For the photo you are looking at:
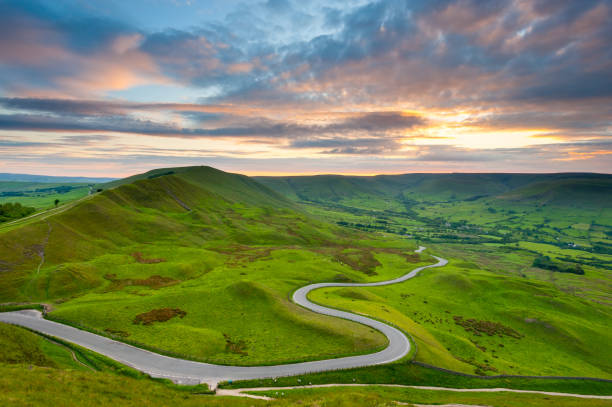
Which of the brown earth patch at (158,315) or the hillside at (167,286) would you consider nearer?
the hillside at (167,286)

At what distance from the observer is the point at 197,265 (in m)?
122

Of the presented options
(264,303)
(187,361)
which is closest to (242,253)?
(264,303)

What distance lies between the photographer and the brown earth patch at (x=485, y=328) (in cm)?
9181

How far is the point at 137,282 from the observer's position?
321ft

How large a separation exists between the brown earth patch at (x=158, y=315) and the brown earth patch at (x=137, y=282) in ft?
89.2

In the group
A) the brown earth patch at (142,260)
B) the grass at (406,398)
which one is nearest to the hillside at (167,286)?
the brown earth patch at (142,260)

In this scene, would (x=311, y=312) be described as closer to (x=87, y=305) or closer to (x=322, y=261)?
(x=87, y=305)

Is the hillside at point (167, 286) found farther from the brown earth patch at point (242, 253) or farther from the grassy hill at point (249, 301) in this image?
the brown earth patch at point (242, 253)

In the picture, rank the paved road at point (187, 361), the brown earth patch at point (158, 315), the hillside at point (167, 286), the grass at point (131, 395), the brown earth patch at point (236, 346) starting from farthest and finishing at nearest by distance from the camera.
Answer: the brown earth patch at point (158, 315) < the hillside at point (167, 286) < the brown earth patch at point (236, 346) < the paved road at point (187, 361) < the grass at point (131, 395)

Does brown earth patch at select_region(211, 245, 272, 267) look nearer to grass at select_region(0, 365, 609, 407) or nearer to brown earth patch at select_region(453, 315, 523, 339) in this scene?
brown earth patch at select_region(453, 315, 523, 339)

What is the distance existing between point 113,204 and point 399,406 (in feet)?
639

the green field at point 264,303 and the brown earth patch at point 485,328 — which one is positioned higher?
the green field at point 264,303

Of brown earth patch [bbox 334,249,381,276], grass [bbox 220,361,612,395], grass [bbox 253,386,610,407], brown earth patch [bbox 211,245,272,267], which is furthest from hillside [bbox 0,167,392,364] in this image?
brown earth patch [bbox 334,249,381,276]

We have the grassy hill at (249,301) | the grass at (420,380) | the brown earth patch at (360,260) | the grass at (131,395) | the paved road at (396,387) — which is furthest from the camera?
the brown earth patch at (360,260)
